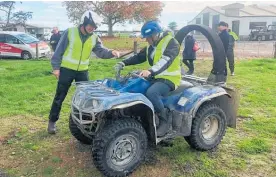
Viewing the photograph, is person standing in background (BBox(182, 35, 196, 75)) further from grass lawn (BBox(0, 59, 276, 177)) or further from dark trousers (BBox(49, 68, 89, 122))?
dark trousers (BBox(49, 68, 89, 122))

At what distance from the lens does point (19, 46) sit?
17.9 m

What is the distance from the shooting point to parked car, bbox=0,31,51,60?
58.2 feet

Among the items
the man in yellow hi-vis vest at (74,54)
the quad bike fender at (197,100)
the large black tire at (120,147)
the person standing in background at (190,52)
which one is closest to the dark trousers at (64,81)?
the man in yellow hi-vis vest at (74,54)

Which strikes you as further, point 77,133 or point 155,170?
point 77,133

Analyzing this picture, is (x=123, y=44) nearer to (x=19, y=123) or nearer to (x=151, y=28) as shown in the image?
(x=19, y=123)

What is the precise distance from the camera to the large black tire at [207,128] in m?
4.46

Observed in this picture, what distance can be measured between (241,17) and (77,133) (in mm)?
40663

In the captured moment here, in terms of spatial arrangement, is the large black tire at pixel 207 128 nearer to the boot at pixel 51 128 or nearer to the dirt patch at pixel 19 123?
the boot at pixel 51 128

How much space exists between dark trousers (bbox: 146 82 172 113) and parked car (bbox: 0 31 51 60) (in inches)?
576

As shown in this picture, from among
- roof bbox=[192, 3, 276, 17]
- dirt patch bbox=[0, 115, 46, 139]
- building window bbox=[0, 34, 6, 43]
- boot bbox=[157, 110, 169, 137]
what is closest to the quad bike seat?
boot bbox=[157, 110, 169, 137]

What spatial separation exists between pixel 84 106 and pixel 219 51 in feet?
6.65

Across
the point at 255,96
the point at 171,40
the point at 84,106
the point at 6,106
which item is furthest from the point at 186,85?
the point at 6,106

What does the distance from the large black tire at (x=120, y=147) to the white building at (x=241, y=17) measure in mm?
39985

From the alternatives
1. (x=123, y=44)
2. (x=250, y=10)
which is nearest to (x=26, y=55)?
(x=123, y=44)
